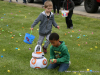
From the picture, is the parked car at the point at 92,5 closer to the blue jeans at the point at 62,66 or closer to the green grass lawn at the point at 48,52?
the green grass lawn at the point at 48,52

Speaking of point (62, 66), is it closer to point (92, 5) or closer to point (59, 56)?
point (59, 56)

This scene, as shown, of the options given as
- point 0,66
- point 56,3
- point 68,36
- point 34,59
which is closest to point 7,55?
point 0,66

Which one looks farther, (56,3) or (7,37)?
(56,3)

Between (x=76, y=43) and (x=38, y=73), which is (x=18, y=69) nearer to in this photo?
(x=38, y=73)

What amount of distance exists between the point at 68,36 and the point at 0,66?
11.1ft

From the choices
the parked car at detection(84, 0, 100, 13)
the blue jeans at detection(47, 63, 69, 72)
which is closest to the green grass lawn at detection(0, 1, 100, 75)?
the blue jeans at detection(47, 63, 69, 72)

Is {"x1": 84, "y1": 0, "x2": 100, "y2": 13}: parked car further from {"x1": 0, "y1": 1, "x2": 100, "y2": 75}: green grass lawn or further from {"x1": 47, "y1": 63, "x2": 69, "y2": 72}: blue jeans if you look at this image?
{"x1": 47, "y1": 63, "x2": 69, "y2": 72}: blue jeans

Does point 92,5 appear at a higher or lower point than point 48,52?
higher

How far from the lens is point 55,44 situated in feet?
12.4

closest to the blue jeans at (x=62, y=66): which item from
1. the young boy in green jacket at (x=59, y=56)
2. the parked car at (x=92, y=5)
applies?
the young boy in green jacket at (x=59, y=56)

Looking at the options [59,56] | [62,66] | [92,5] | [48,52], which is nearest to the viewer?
[62,66]

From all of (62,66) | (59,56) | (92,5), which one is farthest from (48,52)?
(92,5)

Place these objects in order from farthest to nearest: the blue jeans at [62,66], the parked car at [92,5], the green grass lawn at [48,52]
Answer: the parked car at [92,5] → the green grass lawn at [48,52] → the blue jeans at [62,66]

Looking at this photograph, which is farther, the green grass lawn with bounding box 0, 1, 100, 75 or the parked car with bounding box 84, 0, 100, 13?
the parked car with bounding box 84, 0, 100, 13
